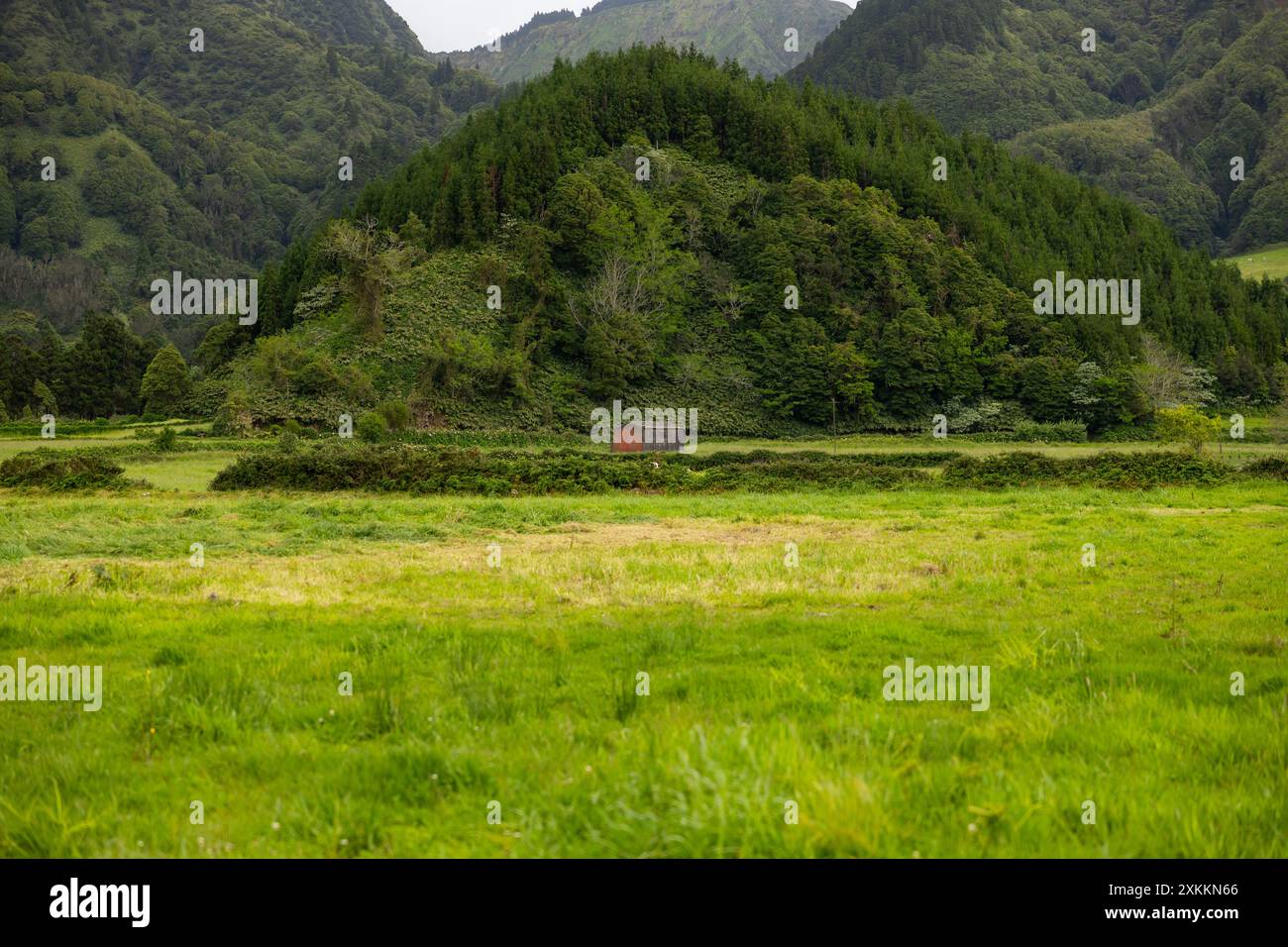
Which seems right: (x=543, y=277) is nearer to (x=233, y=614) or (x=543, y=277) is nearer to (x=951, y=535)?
(x=951, y=535)

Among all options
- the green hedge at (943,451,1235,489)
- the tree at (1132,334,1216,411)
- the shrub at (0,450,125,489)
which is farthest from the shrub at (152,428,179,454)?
the tree at (1132,334,1216,411)

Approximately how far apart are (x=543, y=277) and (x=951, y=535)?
214 ft

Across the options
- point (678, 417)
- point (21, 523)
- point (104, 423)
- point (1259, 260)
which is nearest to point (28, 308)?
point (104, 423)

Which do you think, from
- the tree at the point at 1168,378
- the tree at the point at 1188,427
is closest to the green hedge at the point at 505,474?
the tree at the point at 1188,427

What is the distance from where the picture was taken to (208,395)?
246 ft

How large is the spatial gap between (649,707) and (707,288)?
85080 millimetres

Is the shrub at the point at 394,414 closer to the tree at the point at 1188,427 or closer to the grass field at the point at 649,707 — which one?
the grass field at the point at 649,707

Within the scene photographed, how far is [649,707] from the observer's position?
24.3 feet

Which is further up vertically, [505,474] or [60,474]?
[60,474]

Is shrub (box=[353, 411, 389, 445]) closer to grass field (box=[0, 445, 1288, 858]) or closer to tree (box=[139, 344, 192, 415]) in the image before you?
tree (box=[139, 344, 192, 415])

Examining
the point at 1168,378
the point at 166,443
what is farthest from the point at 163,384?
the point at 1168,378

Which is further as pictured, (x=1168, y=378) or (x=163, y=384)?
(x=163, y=384)

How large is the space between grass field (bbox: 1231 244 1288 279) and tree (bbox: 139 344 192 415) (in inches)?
7022

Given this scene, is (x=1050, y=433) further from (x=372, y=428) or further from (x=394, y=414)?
(x=372, y=428)
